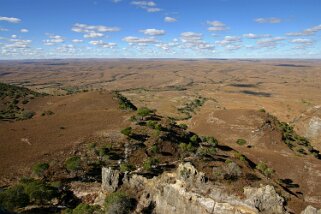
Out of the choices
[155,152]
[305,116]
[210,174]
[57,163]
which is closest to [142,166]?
[155,152]

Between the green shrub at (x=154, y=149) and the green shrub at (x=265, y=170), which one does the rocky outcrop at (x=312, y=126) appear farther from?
the green shrub at (x=154, y=149)

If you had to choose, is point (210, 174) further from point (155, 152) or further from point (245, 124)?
point (245, 124)

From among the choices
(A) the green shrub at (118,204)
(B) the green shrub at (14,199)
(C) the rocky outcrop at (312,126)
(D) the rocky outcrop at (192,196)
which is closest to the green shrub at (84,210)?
(A) the green shrub at (118,204)

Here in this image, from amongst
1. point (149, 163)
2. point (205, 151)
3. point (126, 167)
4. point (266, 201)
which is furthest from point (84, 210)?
point (205, 151)

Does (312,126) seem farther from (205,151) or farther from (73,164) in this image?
(73,164)

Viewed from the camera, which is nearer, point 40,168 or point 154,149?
point 40,168
